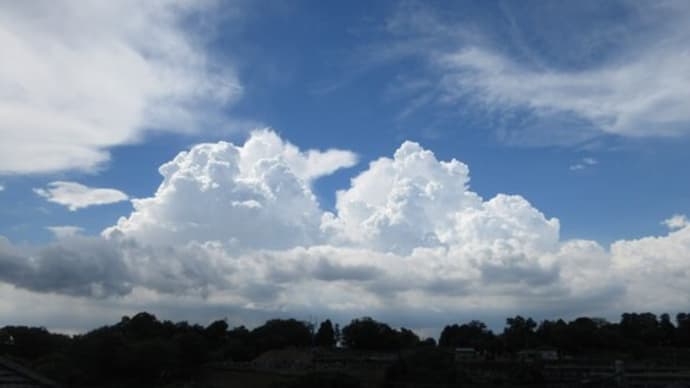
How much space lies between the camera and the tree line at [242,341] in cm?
8344

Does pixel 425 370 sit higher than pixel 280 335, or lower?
lower

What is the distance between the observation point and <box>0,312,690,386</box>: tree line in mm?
83438

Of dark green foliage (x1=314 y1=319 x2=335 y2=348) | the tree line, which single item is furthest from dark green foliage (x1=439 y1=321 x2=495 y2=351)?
dark green foliage (x1=314 y1=319 x2=335 y2=348)

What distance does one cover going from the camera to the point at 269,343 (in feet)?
450

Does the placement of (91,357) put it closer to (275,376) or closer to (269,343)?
(275,376)

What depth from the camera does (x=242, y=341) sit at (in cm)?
13312

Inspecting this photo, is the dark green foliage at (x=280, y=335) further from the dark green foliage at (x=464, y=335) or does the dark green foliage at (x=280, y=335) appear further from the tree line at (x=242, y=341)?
the dark green foliage at (x=464, y=335)

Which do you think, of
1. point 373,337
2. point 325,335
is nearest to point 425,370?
point 373,337

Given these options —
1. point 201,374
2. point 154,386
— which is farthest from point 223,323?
point 154,386

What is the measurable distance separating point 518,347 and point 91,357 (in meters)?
76.9

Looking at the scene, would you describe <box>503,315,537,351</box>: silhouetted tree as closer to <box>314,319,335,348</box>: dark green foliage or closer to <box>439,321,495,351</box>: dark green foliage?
<box>439,321,495,351</box>: dark green foliage

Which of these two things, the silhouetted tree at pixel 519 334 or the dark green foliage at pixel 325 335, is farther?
the dark green foliage at pixel 325 335

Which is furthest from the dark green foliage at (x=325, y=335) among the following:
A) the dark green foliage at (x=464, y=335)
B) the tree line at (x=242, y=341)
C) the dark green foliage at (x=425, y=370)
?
the dark green foliage at (x=425, y=370)

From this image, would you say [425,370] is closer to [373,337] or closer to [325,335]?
[373,337]
